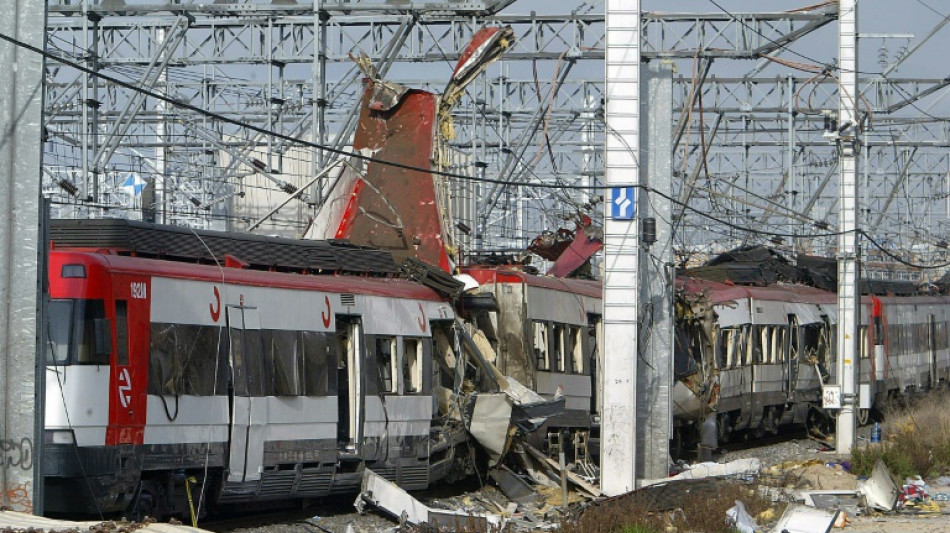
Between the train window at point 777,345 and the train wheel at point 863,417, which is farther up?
the train window at point 777,345

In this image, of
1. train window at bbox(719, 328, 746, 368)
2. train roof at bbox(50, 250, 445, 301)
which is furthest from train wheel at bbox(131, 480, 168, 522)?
train window at bbox(719, 328, 746, 368)

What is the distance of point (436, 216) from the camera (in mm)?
23828

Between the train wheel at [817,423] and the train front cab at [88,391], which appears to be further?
the train wheel at [817,423]

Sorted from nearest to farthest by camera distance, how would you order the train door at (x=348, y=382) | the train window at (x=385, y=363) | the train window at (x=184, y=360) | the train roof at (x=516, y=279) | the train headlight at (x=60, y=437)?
1. the train headlight at (x=60, y=437)
2. the train window at (x=184, y=360)
3. the train door at (x=348, y=382)
4. the train window at (x=385, y=363)
5. the train roof at (x=516, y=279)

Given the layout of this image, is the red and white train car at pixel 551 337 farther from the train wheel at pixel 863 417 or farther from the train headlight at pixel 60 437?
the train wheel at pixel 863 417

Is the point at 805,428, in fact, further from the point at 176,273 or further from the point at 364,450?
the point at 176,273

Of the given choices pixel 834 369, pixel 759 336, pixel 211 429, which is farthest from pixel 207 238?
pixel 834 369

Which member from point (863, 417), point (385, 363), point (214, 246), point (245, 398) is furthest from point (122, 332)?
point (863, 417)

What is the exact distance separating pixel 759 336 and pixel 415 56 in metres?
8.96

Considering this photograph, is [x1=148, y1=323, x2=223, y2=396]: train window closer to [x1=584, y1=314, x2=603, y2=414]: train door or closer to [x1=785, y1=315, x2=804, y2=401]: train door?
[x1=584, y1=314, x2=603, y2=414]: train door

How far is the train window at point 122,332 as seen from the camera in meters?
14.9

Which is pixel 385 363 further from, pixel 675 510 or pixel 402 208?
pixel 402 208

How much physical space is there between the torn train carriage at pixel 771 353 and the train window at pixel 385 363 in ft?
26.8

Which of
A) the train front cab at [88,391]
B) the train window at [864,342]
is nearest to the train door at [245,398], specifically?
the train front cab at [88,391]
